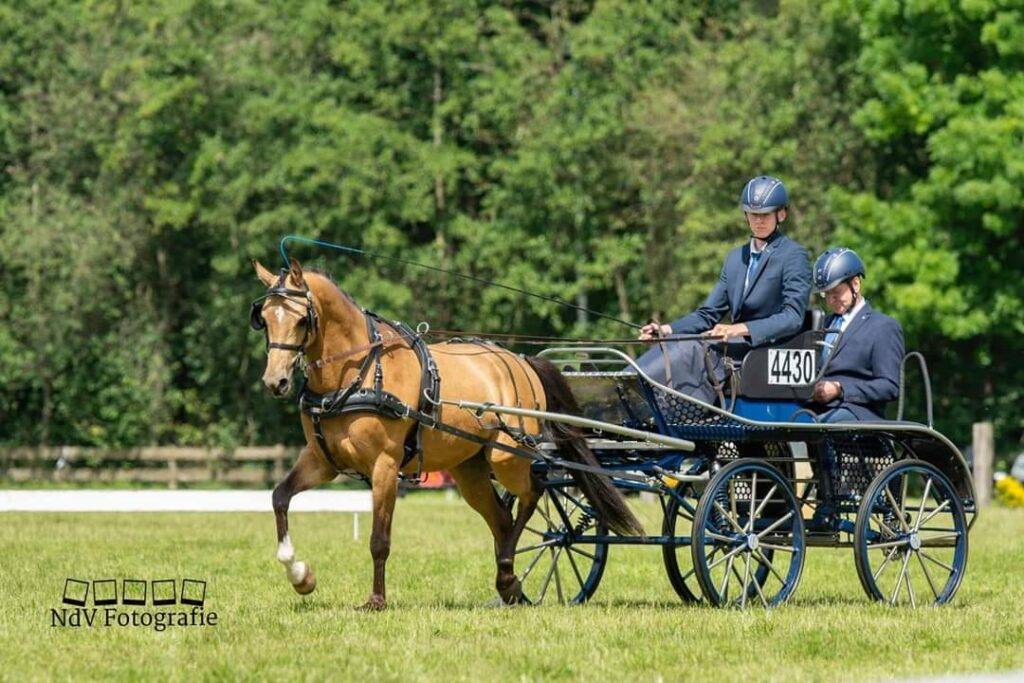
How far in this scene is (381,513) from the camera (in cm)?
1100

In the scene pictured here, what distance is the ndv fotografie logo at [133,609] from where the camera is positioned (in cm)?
1015

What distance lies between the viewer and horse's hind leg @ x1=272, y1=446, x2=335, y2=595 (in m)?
10.7

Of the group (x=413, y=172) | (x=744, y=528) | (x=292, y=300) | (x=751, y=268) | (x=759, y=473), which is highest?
(x=413, y=172)

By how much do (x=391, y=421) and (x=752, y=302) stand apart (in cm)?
248

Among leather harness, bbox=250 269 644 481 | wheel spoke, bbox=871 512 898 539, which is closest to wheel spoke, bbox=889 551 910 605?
wheel spoke, bbox=871 512 898 539

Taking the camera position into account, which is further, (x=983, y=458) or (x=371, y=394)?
(x=983, y=458)

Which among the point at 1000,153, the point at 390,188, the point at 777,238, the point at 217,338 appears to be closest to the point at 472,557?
the point at 777,238

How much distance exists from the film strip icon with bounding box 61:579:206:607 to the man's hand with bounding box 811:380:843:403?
3952mm

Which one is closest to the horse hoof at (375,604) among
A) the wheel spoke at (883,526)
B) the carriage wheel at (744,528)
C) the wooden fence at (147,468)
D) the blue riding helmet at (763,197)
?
the carriage wheel at (744,528)

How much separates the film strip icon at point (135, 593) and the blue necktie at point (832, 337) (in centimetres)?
409

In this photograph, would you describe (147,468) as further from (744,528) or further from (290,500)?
(744,528)

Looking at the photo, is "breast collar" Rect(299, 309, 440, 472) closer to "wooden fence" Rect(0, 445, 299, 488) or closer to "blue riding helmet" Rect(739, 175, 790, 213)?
"blue riding helmet" Rect(739, 175, 790, 213)

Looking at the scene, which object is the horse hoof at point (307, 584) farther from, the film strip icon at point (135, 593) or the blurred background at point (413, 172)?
the blurred background at point (413, 172)

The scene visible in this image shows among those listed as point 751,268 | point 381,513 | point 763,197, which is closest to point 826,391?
point 751,268
